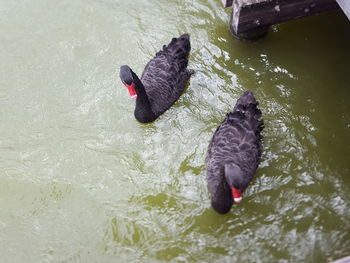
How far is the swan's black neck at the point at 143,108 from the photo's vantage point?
15.3 feet

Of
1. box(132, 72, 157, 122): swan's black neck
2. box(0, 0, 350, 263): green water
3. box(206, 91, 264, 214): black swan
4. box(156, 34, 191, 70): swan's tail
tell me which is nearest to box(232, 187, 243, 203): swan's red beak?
box(206, 91, 264, 214): black swan

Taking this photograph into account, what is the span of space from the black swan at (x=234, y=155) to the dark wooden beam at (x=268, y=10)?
963 mm

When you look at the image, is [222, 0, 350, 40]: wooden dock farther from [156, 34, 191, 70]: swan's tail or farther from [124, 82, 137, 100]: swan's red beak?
[124, 82, 137, 100]: swan's red beak

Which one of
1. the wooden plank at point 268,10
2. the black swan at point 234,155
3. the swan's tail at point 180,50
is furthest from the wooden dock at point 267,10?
the black swan at point 234,155

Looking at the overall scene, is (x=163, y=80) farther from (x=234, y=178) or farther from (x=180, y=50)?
(x=234, y=178)

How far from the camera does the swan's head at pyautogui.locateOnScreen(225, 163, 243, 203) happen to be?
12.4ft

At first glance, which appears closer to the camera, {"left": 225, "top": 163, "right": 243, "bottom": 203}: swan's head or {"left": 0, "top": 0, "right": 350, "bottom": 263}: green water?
{"left": 225, "top": 163, "right": 243, "bottom": 203}: swan's head

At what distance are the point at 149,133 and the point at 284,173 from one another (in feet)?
5.51

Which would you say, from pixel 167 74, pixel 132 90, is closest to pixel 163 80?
pixel 167 74

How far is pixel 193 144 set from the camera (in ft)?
16.0

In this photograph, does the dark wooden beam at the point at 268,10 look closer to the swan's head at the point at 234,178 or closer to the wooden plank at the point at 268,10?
the wooden plank at the point at 268,10

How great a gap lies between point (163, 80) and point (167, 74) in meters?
0.09

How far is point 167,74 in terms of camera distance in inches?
200

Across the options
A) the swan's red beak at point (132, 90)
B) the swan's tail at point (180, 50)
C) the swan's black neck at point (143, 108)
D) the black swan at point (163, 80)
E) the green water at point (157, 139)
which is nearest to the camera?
the green water at point (157, 139)
